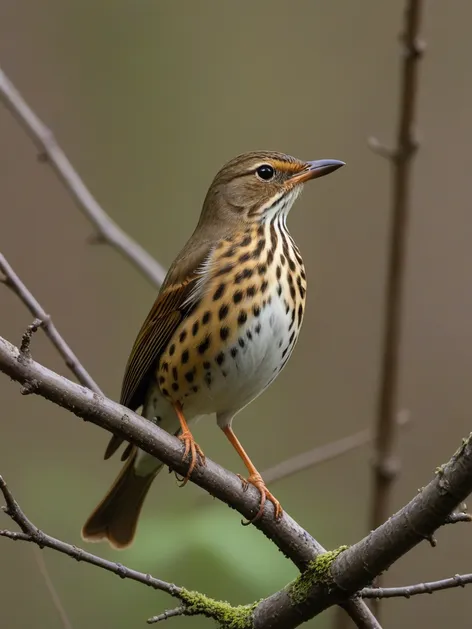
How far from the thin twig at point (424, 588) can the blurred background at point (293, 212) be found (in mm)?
→ 2350

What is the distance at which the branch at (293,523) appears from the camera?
2.56 metres

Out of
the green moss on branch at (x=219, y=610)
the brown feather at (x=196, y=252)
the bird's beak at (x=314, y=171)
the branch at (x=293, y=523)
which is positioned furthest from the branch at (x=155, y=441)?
the bird's beak at (x=314, y=171)

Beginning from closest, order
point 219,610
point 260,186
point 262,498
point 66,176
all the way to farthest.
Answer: point 219,610, point 262,498, point 66,176, point 260,186

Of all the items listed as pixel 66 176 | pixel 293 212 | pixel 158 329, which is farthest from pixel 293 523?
pixel 293 212

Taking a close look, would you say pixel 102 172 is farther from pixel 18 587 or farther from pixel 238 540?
pixel 238 540

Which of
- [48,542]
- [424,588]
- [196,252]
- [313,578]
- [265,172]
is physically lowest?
[424,588]

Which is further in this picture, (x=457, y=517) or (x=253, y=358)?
(x=253, y=358)

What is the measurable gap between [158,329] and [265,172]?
85cm

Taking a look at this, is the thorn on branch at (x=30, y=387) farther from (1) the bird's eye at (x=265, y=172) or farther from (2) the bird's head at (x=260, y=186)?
(1) the bird's eye at (x=265, y=172)

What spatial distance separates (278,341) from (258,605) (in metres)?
1.17

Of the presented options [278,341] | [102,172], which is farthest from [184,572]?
[102,172]

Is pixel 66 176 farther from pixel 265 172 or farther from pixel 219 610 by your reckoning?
pixel 219 610

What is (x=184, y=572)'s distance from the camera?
3.28 m

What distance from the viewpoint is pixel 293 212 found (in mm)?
6965
